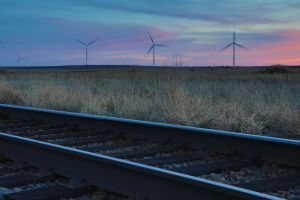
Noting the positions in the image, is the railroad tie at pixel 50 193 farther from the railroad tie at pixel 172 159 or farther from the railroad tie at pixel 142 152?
the railroad tie at pixel 142 152

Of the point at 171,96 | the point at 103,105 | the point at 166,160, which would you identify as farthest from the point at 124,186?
the point at 103,105

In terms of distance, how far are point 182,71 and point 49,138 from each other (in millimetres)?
8742

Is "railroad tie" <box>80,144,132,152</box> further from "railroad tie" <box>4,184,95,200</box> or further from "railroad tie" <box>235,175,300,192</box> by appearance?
"railroad tie" <box>235,175,300,192</box>

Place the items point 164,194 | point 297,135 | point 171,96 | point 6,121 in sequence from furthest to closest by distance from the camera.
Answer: point 171,96 → point 6,121 → point 297,135 → point 164,194

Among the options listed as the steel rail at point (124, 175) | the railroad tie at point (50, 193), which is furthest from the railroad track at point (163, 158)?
the railroad tie at point (50, 193)

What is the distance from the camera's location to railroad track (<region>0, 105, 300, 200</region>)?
487 cm

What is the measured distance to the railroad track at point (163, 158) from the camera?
16.0 ft

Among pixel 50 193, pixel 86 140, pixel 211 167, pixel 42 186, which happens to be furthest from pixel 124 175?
pixel 86 140

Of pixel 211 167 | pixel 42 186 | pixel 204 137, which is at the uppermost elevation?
pixel 204 137

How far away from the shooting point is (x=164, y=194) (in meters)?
4.77

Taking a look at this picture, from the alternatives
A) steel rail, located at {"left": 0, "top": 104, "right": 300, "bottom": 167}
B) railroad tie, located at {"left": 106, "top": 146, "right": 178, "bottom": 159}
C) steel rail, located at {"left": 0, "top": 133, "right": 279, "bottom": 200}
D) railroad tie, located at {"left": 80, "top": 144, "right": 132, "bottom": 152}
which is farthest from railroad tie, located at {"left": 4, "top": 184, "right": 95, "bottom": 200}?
steel rail, located at {"left": 0, "top": 104, "right": 300, "bottom": 167}

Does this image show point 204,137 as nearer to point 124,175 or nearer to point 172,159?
point 172,159

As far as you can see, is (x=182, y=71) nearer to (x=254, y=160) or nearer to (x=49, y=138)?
Result: (x=49, y=138)

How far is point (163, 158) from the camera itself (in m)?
6.96
